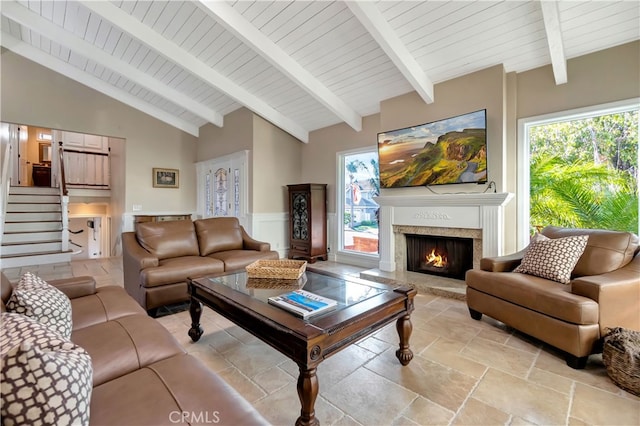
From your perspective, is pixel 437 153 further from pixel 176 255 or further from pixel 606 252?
pixel 176 255

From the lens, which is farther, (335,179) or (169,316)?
(335,179)

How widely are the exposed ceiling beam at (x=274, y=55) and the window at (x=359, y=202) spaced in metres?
0.63

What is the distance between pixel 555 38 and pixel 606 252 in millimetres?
1994

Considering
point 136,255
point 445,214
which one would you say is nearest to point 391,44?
point 445,214

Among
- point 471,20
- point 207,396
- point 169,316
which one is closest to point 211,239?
point 169,316

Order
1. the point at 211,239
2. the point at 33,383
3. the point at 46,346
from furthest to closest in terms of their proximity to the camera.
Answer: the point at 211,239 → the point at 46,346 → the point at 33,383

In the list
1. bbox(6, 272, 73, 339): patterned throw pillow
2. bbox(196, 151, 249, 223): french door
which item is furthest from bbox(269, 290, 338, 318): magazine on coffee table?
bbox(196, 151, 249, 223): french door

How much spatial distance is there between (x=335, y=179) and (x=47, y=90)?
17.7 feet

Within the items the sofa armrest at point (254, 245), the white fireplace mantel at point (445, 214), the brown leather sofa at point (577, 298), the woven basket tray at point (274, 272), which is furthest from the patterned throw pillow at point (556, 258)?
the sofa armrest at point (254, 245)

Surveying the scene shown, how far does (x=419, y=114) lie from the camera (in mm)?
4008

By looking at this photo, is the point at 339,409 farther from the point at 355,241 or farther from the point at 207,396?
the point at 355,241

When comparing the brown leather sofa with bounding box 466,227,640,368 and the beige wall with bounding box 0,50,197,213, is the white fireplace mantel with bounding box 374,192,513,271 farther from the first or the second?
the beige wall with bounding box 0,50,197,213

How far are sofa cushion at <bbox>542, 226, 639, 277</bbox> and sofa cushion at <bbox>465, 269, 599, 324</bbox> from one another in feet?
1.08

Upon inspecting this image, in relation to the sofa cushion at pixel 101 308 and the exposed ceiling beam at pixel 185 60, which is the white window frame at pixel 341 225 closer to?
the exposed ceiling beam at pixel 185 60
